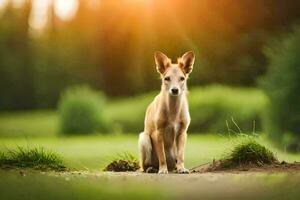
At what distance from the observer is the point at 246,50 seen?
→ 22453 millimetres

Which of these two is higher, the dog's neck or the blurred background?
the blurred background

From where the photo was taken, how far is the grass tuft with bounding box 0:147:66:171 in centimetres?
847

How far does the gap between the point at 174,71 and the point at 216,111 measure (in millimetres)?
10228

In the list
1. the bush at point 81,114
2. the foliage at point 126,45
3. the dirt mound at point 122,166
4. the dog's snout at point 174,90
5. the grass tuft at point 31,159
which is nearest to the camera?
the dog's snout at point 174,90

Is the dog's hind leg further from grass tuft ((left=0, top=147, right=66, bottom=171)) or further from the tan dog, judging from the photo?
grass tuft ((left=0, top=147, right=66, bottom=171))

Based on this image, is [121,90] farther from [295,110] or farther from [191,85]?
[295,110]

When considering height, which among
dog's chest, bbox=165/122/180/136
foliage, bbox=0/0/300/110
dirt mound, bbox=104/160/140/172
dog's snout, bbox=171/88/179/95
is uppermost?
foliage, bbox=0/0/300/110

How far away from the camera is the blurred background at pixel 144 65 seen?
46.9 ft

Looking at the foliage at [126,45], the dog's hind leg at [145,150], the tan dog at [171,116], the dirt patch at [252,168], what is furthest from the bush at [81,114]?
the tan dog at [171,116]

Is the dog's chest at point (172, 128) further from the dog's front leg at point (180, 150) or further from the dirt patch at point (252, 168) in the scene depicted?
the dirt patch at point (252, 168)

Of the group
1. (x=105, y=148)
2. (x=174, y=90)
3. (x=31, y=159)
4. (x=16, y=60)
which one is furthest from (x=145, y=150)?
(x=16, y=60)

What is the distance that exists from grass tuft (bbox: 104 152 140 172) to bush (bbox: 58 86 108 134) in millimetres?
8814

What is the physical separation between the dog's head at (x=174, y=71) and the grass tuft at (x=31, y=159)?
160 centimetres

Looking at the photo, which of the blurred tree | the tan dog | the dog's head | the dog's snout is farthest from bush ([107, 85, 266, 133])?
the dog's snout
